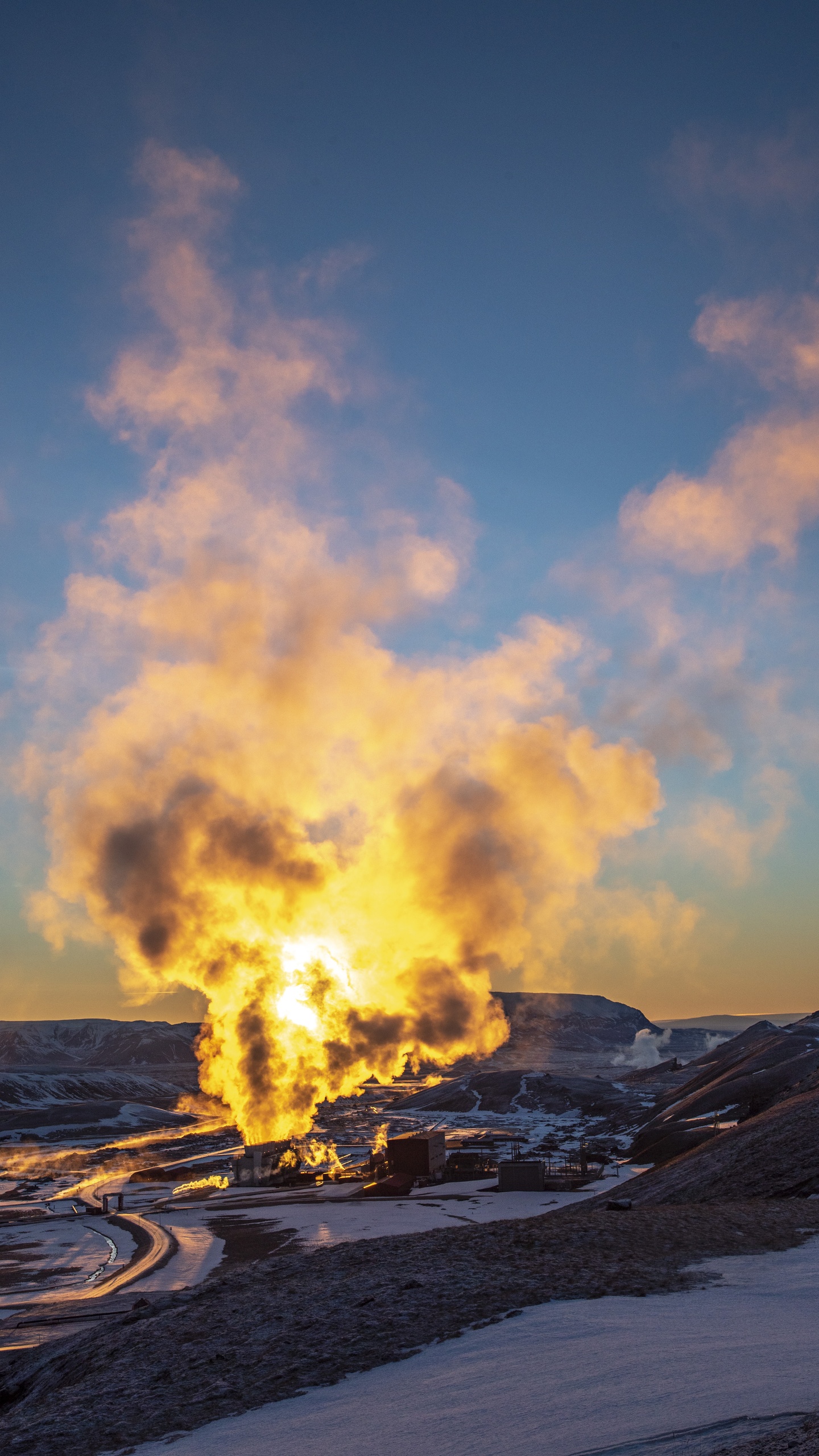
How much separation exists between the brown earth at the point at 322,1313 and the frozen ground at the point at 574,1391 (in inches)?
33.6

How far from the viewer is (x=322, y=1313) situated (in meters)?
18.8

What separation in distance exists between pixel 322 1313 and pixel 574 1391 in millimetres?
7537

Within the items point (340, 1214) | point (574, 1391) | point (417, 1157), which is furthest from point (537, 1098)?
point (574, 1391)

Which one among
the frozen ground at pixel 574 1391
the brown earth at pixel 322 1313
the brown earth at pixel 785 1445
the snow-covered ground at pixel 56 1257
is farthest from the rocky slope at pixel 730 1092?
the brown earth at pixel 785 1445

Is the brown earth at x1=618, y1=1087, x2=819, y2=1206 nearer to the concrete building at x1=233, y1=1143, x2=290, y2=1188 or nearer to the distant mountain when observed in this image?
the concrete building at x1=233, y1=1143, x2=290, y2=1188

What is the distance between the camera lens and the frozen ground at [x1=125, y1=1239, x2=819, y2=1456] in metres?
11.5

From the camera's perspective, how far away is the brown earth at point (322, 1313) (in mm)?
15570

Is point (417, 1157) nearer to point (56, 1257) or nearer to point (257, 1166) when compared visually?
point (257, 1166)

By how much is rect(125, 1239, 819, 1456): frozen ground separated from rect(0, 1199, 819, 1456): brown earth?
0.85 meters

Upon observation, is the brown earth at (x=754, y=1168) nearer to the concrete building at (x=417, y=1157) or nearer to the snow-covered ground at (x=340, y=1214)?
the snow-covered ground at (x=340, y=1214)

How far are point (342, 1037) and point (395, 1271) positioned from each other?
87.1 meters

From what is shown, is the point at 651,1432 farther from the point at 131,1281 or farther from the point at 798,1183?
the point at 131,1281

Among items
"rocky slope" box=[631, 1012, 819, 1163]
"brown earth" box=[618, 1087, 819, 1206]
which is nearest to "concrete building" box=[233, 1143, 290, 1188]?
"rocky slope" box=[631, 1012, 819, 1163]

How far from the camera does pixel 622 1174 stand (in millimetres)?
74000
